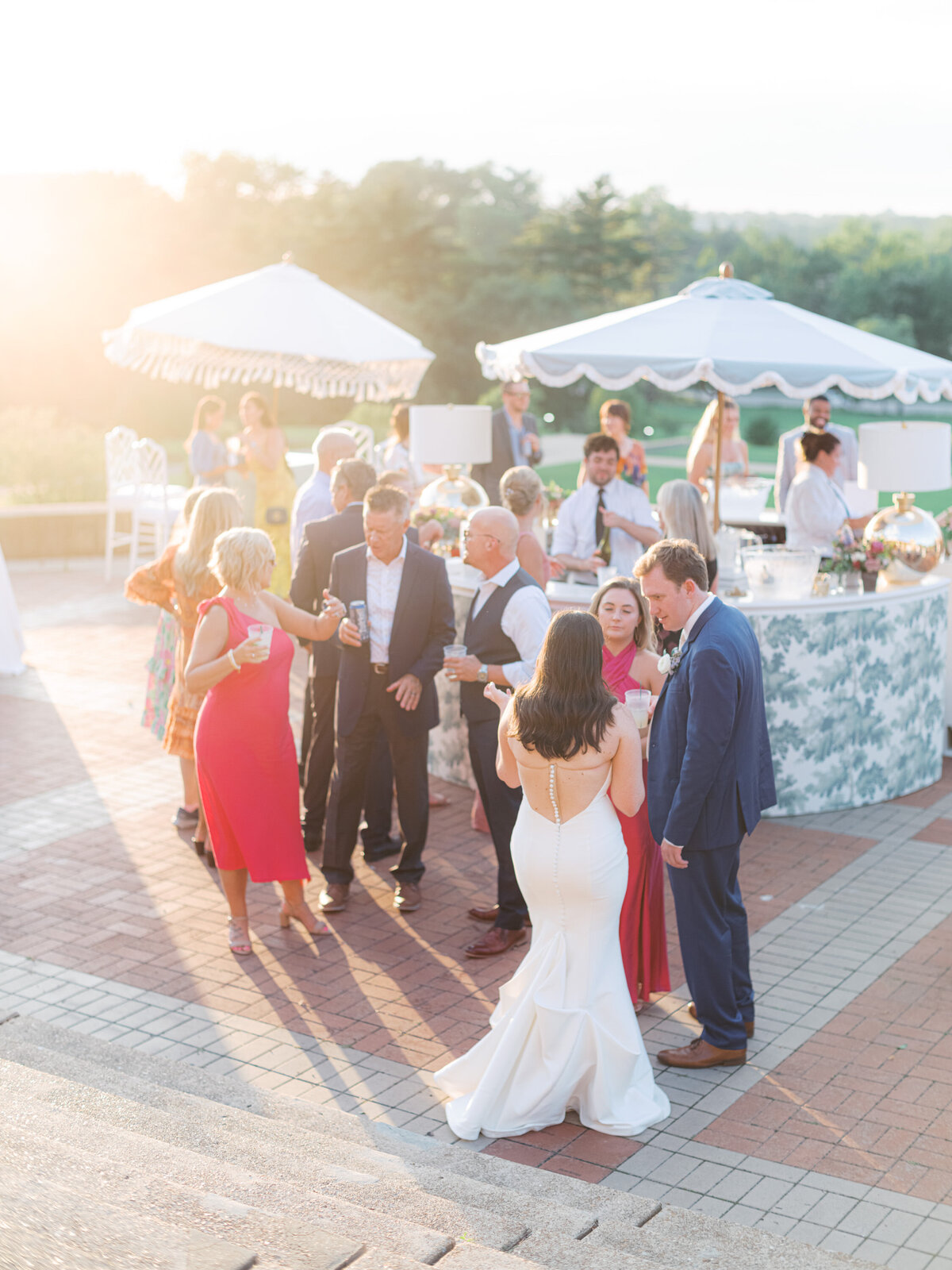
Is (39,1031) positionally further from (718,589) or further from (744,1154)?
(718,589)

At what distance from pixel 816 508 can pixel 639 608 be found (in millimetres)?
4092

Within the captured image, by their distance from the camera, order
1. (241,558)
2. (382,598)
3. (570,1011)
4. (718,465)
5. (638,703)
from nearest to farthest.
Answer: (570,1011), (638,703), (241,558), (382,598), (718,465)

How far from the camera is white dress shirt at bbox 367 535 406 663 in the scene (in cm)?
629

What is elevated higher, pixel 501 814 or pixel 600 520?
pixel 600 520

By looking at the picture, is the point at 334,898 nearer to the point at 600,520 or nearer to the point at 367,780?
the point at 367,780

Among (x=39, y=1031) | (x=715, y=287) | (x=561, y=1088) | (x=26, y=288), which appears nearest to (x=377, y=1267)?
(x=561, y=1088)

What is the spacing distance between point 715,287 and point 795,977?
474 cm

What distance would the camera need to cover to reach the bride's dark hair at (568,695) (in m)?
4.24

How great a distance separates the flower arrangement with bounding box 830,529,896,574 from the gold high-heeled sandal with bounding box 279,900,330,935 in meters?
3.72

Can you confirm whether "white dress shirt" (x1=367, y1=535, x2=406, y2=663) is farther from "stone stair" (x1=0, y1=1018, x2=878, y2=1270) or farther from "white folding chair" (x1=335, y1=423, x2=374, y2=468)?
"white folding chair" (x1=335, y1=423, x2=374, y2=468)

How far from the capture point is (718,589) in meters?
7.68

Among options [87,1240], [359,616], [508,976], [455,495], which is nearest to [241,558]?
[359,616]

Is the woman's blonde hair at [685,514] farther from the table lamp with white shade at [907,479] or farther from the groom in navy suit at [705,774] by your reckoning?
the table lamp with white shade at [907,479]

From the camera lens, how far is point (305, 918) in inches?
243
